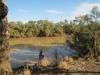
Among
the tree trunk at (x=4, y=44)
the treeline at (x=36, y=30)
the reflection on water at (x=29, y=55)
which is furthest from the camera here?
the treeline at (x=36, y=30)

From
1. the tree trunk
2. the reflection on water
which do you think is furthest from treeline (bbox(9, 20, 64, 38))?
the tree trunk

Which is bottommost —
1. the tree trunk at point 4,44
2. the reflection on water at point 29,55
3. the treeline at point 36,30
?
the reflection on water at point 29,55

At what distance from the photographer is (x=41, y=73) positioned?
2377cm

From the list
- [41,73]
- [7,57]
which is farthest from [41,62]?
[7,57]

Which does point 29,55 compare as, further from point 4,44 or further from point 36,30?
point 36,30

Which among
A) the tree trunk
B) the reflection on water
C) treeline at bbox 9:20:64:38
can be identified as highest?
the tree trunk

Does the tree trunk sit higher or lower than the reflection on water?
higher

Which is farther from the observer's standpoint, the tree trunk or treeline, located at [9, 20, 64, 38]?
treeline, located at [9, 20, 64, 38]

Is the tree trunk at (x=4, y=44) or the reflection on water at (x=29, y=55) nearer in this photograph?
the tree trunk at (x=4, y=44)

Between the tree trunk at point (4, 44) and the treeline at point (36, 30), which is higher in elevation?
the tree trunk at point (4, 44)

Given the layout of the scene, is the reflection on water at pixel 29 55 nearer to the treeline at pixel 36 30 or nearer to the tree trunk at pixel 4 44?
the tree trunk at pixel 4 44

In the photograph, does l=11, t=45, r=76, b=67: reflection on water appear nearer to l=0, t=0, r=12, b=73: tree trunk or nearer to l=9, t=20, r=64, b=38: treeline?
l=0, t=0, r=12, b=73: tree trunk

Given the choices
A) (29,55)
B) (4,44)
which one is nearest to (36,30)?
(29,55)

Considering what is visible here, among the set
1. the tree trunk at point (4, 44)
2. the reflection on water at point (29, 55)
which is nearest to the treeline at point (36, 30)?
the reflection on water at point (29, 55)
